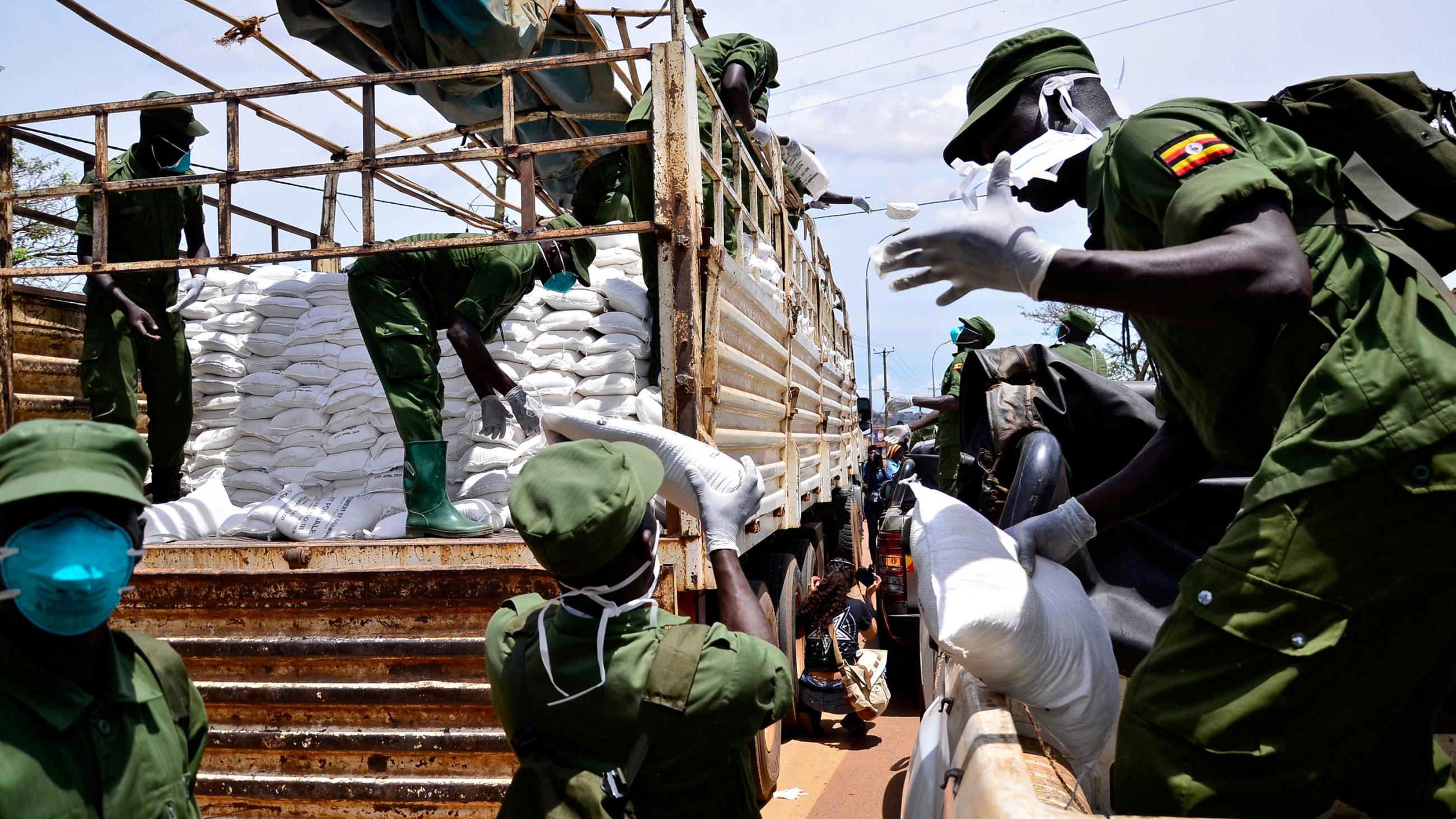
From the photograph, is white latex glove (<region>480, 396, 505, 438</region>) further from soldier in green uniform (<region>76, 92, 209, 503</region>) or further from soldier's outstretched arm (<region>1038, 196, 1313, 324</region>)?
soldier's outstretched arm (<region>1038, 196, 1313, 324</region>)

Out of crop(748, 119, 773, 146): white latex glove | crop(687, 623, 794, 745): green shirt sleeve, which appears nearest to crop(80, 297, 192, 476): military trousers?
crop(748, 119, 773, 146): white latex glove

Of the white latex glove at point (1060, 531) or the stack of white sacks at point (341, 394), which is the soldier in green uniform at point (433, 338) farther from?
the white latex glove at point (1060, 531)

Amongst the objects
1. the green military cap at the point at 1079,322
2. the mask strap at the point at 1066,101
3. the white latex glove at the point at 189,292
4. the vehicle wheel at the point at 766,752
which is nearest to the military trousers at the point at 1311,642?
the mask strap at the point at 1066,101

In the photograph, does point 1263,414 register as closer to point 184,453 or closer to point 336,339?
point 336,339

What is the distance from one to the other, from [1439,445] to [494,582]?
7.41ft

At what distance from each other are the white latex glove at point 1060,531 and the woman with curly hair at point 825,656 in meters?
3.24

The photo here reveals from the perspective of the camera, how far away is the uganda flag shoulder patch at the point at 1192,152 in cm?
132

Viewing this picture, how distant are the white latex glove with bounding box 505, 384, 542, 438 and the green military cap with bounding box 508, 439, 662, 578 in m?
1.96

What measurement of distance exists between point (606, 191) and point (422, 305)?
1.71 meters

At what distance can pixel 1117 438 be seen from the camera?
9.57ft

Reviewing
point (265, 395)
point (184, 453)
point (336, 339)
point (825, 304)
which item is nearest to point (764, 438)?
point (336, 339)

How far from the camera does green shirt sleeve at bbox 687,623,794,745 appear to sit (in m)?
1.49

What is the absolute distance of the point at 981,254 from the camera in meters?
1.37

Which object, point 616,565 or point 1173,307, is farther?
point 616,565
